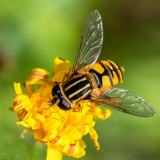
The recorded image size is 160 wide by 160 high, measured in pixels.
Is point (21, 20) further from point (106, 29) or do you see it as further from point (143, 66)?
point (143, 66)

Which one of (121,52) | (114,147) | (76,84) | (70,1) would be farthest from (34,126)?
(70,1)

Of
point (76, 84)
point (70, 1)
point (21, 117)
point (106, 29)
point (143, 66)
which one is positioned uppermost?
point (70, 1)

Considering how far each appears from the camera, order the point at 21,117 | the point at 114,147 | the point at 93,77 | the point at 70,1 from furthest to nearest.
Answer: the point at 70,1
the point at 114,147
the point at 93,77
the point at 21,117

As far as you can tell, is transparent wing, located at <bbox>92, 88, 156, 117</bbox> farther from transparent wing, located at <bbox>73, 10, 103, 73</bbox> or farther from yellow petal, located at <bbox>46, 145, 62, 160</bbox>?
yellow petal, located at <bbox>46, 145, 62, 160</bbox>

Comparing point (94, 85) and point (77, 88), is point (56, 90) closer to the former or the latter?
point (77, 88)

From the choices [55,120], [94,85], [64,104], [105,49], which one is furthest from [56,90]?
[105,49]

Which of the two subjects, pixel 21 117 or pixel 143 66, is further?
pixel 143 66
